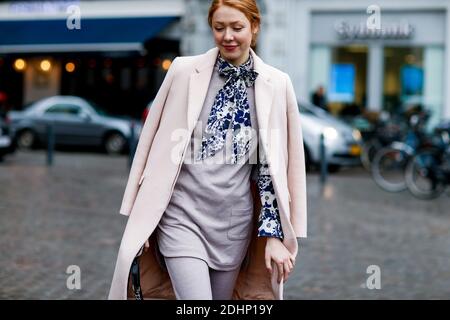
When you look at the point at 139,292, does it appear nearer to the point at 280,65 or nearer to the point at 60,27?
the point at 280,65

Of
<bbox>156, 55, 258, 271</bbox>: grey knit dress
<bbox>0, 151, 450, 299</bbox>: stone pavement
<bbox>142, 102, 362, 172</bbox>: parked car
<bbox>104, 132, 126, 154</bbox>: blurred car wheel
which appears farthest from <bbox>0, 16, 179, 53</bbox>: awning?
<bbox>156, 55, 258, 271</bbox>: grey knit dress

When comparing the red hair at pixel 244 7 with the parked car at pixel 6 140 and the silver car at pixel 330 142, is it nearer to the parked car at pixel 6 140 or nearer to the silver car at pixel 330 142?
the silver car at pixel 330 142

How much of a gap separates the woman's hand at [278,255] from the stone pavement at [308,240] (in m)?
3.16

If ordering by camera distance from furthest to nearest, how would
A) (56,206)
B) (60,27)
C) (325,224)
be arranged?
(60,27)
(56,206)
(325,224)

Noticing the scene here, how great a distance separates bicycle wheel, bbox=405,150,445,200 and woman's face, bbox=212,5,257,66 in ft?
33.1

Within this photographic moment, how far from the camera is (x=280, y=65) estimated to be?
24797 millimetres

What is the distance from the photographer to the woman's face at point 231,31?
3162 mm

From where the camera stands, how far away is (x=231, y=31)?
3.19 meters

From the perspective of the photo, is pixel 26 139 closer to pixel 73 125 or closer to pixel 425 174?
pixel 73 125

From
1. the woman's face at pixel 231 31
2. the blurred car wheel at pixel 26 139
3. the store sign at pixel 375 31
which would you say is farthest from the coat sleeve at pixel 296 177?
the store sign at pixel 375 31

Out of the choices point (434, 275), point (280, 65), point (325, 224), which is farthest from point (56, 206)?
point (280, 65)

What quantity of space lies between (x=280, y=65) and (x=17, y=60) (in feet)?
28.6

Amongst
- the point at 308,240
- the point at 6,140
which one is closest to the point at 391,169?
the point at 308,240

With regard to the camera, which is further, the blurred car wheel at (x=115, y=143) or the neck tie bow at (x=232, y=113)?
the blurred car wheel at (x=115, y=143)
